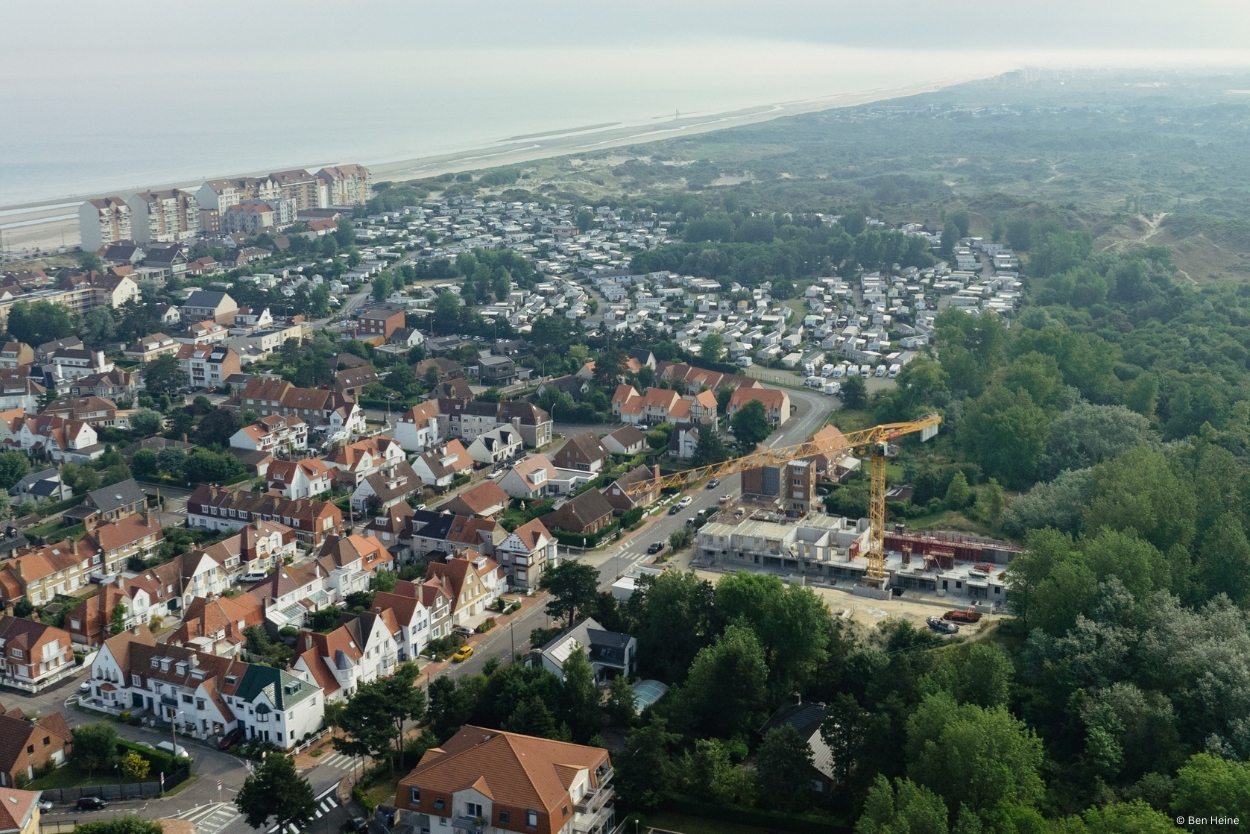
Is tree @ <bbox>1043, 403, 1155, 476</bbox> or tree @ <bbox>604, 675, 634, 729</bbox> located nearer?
tree @ <bbox>604, 675, 634, 729</bbox>

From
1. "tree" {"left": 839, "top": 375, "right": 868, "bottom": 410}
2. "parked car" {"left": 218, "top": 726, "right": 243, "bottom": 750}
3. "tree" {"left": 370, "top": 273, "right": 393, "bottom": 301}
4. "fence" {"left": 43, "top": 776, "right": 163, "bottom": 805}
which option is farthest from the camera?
"tree" {"left": 370, "top": 273, "right": 393, "bottom": 301}

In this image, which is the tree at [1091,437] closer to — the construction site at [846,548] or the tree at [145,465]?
the construction site at [846,548]

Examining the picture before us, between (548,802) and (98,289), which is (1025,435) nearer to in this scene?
(548,802)

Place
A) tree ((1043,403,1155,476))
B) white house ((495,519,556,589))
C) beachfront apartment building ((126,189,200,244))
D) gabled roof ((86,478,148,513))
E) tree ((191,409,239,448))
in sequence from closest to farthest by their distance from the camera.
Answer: white house ((495,519,556,589)) < gabled roof ((86,478,148,513)) < tree ((1043,403,1155,476)) < tree ((191,409,239,448)) < beachfront apartment building ((126,189,200,244))

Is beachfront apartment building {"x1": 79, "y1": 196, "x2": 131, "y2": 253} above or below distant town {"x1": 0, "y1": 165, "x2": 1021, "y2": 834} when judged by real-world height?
above

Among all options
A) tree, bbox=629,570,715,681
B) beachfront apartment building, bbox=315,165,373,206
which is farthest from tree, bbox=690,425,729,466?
beachfront apartment building, bbox=315,165,373,206

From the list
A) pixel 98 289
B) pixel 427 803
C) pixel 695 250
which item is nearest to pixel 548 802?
pixel 427 803

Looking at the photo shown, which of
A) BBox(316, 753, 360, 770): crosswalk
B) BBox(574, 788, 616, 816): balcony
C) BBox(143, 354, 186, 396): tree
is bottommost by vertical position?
BBox(316, 753, 360, 770): crosswalk

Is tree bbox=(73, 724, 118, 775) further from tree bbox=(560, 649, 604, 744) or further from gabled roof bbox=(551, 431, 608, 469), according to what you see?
gabled roof bbox=(551, 431, 608, 469)
